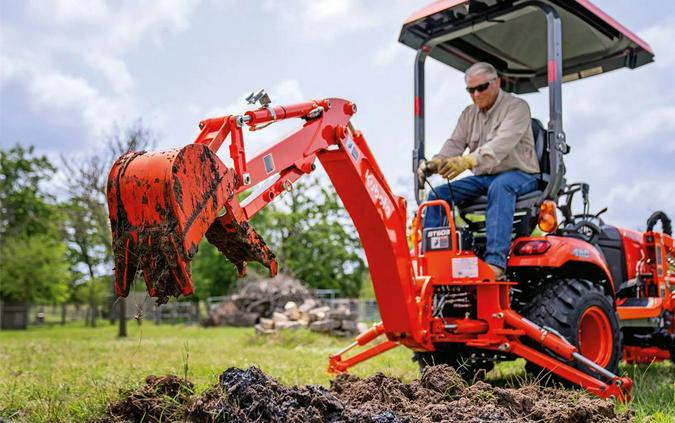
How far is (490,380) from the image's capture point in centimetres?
574

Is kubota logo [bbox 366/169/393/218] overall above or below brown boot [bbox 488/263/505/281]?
above

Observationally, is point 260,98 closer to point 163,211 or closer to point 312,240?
point 163,211

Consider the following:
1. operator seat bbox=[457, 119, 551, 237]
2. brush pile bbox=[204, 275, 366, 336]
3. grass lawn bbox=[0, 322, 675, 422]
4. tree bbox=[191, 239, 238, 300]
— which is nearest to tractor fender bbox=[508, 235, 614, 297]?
operator seat bbox=[457, 119, 551, 237]

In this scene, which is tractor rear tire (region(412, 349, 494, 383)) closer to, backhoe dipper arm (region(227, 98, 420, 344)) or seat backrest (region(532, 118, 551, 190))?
backhoe dipper arm (region(227, 98, 420, 344))

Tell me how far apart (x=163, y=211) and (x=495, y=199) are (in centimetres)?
275

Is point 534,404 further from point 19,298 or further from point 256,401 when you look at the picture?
point 19,298

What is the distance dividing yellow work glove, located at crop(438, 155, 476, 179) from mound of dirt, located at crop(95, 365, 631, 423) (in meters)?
1.50

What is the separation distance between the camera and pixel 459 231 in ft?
17.1

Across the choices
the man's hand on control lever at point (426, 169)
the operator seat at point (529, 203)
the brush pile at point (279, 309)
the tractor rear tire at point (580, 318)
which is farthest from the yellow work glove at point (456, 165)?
the brush pile at point (279, 309)

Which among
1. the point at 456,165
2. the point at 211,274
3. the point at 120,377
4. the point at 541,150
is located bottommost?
the point at 120,377

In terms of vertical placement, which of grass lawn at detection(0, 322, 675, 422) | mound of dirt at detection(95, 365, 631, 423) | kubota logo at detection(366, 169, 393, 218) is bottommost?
grass lawn at detection(0, 322, 675, 422)

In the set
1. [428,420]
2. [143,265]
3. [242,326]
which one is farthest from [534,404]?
[242,326]

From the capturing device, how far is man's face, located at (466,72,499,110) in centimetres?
553

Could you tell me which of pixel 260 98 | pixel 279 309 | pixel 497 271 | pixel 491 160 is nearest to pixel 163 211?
pixel 260 98
